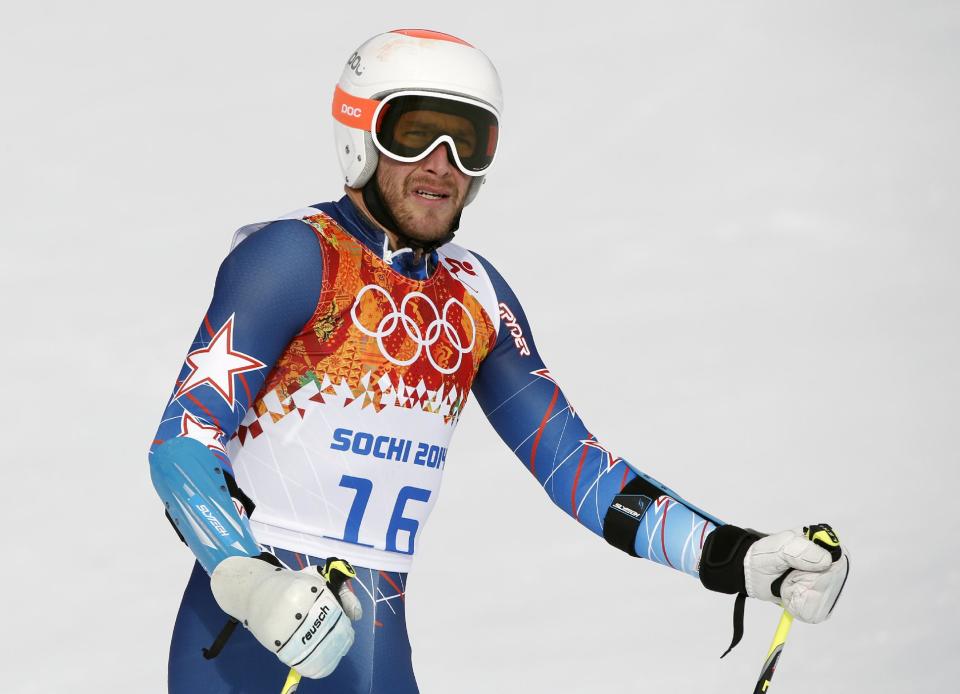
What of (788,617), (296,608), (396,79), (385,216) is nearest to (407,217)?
(385,216)

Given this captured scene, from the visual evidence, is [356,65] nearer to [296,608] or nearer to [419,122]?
[419,122]

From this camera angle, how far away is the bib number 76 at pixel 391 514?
13.0 feet

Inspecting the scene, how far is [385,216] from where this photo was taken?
161 inches

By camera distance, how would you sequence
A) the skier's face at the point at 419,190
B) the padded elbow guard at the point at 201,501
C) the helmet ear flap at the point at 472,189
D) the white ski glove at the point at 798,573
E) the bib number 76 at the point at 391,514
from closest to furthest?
the padded elbow guard at the point at 201,501
the white ski glove at the point at 798,573
the bib number 76 at the point at 391,514
the skier's face at the point at 419,190
the helmet ear flap at the point at 472,189

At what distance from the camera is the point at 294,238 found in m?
3.88

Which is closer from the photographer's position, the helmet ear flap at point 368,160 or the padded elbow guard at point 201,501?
the padded elbow guard at point 201,501

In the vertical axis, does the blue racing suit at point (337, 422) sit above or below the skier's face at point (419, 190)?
below

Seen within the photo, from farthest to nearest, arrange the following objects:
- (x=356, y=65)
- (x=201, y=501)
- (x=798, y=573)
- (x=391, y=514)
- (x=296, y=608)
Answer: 1. (x=356, y=65)
2. (x=391, y=514)
3. (x=798, y=573)
4. (x=201, y=501)
5. (x=296, y=608)

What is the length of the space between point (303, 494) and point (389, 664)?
465 mm

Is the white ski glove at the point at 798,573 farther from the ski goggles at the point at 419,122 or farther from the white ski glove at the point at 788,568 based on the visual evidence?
the ski goggles at the point at 419,122

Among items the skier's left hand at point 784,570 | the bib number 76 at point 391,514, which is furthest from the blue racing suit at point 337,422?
the skier's left hand at point 784,570

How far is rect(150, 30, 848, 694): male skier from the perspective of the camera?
3.78 meters

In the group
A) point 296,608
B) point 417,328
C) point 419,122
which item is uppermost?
point 419,122

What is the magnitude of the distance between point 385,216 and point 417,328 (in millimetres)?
287
